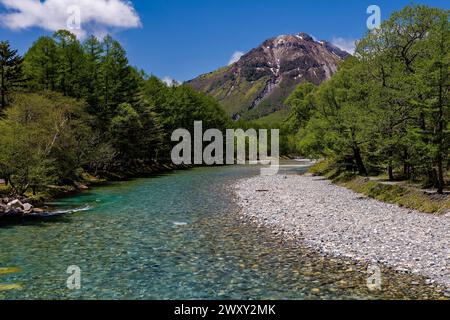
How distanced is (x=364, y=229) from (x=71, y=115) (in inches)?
1718

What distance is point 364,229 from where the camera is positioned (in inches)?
837

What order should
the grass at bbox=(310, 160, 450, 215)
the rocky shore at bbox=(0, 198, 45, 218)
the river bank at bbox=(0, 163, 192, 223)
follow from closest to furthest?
the grass at bbox=(310, 160, 450, 215) → the rocky shore at bbox=(0, 198, 45, 218) → the river bank at bbox=(0, 163, 192, 223)

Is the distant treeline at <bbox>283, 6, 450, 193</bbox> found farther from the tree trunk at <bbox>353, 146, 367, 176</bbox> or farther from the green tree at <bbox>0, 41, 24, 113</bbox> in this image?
the green tree at <bbox>0, 41, 24, 113</bbox>

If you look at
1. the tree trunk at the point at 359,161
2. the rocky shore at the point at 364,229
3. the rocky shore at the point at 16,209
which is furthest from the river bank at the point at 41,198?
the tree trunk at the point at 359,161

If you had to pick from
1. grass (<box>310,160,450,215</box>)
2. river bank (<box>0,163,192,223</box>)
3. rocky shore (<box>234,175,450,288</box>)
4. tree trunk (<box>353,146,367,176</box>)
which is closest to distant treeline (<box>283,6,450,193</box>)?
tree trunk (<box>353,146,367,176</box>)

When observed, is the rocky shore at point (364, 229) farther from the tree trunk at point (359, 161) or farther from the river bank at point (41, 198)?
the river bank at point (41, 198)

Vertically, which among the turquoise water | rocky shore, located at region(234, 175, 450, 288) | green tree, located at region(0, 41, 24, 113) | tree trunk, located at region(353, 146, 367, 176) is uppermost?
green tree, located at region(0, 41, 24, 113)

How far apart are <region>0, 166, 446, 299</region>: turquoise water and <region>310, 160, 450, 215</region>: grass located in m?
12.1

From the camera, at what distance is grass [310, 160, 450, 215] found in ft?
83.1

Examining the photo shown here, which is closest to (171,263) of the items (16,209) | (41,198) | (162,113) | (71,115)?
(16,209)

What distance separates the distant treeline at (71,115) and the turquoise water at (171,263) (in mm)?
8322

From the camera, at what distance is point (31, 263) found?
16.3 meters

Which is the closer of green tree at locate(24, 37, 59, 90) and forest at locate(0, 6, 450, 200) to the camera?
forest at locate(0, 6, 450, 200)
